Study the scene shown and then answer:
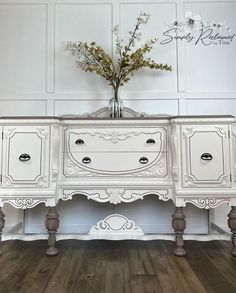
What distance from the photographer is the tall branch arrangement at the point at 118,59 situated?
208 centimetres

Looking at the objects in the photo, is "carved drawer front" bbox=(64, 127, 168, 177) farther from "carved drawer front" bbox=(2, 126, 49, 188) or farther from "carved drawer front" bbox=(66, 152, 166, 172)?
"carved drawer front" bbox=(2, 126, 49, 188)

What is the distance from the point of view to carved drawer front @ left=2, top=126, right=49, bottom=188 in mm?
1712

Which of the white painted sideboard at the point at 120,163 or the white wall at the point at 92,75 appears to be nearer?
the white painted sideboard at the point at 120,163

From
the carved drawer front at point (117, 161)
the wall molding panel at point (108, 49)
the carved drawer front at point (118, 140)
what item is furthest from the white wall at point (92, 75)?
the carved drawer front at point (117, 161)

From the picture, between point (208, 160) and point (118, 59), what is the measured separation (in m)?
1.17

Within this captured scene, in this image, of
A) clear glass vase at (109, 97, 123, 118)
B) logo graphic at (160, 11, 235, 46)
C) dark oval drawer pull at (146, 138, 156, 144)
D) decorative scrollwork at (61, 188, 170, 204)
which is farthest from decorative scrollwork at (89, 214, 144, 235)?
logo graphic at (160, 11, 235, 46)

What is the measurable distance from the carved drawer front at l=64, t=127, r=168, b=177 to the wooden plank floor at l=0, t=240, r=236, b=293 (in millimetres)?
544

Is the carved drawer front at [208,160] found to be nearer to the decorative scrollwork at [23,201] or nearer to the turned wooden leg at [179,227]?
the turned wooden leg at [179,227]

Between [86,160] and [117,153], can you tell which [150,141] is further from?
[86,160]

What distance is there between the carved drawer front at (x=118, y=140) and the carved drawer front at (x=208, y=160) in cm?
20

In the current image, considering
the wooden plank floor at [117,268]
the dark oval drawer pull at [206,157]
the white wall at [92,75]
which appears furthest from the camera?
the white wall at [92,75]

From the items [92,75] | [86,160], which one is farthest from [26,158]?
[92,75]

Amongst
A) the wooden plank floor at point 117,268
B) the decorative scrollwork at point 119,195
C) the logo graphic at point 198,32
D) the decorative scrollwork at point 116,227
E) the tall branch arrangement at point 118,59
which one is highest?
the logo graphic at point 198,32

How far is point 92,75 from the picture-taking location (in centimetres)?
233
